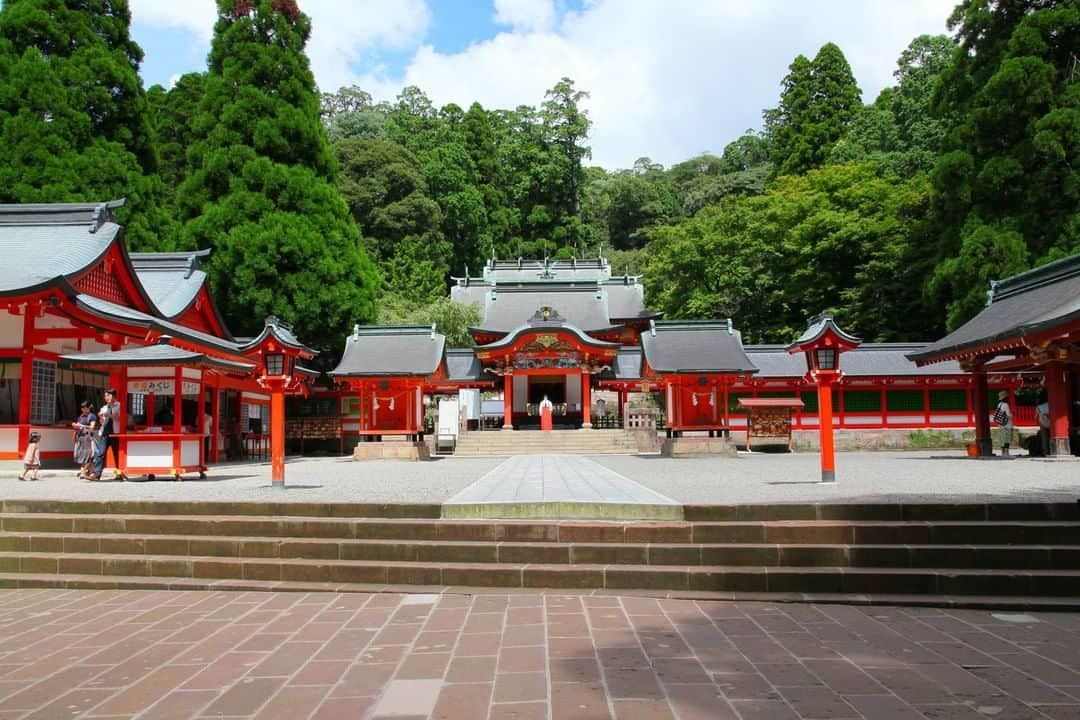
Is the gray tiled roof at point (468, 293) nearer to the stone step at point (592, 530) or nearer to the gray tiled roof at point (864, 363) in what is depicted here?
the gray tiled roof at point (864, 363)

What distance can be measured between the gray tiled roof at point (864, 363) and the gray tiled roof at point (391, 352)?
11.4 m

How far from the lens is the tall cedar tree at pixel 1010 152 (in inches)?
878

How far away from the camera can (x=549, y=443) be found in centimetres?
2462

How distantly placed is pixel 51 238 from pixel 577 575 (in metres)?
16.8

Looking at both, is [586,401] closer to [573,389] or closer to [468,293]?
[573,389]

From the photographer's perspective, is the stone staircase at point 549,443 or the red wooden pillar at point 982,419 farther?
the stone staircase at point 549,443

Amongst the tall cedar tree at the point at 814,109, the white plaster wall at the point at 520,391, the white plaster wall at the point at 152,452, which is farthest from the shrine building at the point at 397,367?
the tall cedar tree at the point at 814,109

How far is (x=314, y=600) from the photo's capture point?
6.31 metres

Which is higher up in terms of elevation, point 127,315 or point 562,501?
point 127,315

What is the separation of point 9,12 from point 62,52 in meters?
1.66

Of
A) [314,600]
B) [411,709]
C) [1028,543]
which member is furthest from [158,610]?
[1028,543]

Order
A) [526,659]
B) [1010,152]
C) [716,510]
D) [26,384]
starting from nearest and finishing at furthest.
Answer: [526,659], [716,510], [26,384], [1010,152]

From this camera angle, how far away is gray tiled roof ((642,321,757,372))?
21969 mm

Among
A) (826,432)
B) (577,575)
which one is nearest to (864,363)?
(826,432)
